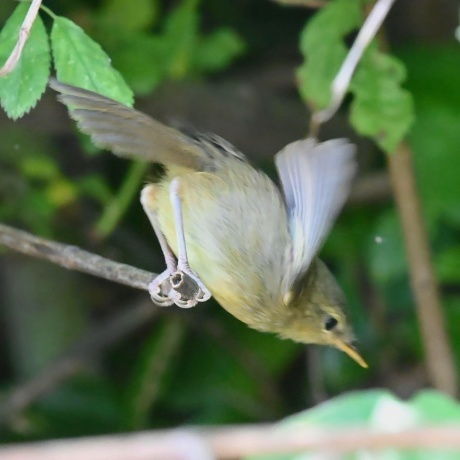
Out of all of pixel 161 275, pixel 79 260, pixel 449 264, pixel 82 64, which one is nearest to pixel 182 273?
pixel 161 275

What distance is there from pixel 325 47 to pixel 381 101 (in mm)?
171

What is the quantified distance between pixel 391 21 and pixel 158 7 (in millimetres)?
847

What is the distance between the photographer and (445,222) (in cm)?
279

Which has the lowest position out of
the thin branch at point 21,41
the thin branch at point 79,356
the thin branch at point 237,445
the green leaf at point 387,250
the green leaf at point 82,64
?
the thin branch at point 79,356

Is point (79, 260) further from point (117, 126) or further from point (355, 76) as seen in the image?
point (355, 76)

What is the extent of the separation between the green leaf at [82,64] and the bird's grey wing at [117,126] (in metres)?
0.04

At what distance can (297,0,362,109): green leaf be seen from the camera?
1.98 metres

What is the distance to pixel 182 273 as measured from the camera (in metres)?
1.79

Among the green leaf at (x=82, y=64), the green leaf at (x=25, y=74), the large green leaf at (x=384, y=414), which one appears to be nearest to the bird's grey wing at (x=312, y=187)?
the green leaf at (x=82, y=64)

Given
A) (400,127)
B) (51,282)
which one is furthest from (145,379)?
(400,127)

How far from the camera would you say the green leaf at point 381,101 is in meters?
1.94

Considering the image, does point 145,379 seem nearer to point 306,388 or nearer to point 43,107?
point 306,388

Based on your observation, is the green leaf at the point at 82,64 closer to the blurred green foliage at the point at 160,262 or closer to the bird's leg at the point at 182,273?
the bird's leg at the point at 182,273

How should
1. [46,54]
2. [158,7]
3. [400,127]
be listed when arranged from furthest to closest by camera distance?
[158,7]
[400,127]
[46,54]
